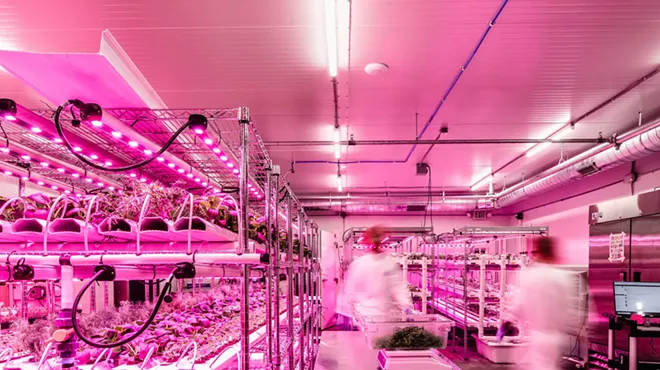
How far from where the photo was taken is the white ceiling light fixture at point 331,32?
3.85 metres

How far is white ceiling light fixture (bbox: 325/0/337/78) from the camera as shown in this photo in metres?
3.85

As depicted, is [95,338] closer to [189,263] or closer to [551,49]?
[189,263]

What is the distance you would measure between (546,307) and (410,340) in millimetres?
1657

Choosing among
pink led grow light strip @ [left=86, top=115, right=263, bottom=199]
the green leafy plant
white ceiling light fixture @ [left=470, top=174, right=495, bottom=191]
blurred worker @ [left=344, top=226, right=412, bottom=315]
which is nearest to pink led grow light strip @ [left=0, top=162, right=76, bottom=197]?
pink led grow light strip @ [left=86, top=115, right=263, bottom=199]

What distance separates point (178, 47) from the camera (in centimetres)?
472

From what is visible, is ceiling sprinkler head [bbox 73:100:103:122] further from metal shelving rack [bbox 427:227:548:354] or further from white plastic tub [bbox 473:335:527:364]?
white plastic tub [bbox 473:335:527:364]

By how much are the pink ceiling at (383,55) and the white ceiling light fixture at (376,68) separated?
0.25 feet

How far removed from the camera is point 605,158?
25.2 ft

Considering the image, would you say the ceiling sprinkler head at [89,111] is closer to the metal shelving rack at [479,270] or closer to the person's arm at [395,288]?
the person's arm at [395,288]

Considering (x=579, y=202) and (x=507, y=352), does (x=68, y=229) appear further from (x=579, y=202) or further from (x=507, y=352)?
(x=579, y=202)

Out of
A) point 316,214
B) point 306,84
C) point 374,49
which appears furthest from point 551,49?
point 316,214

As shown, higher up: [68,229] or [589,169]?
[589,169]

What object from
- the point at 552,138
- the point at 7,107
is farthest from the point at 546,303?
the point at 7,107

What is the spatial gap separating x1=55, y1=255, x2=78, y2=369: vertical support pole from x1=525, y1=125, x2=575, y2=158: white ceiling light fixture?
302 inches
